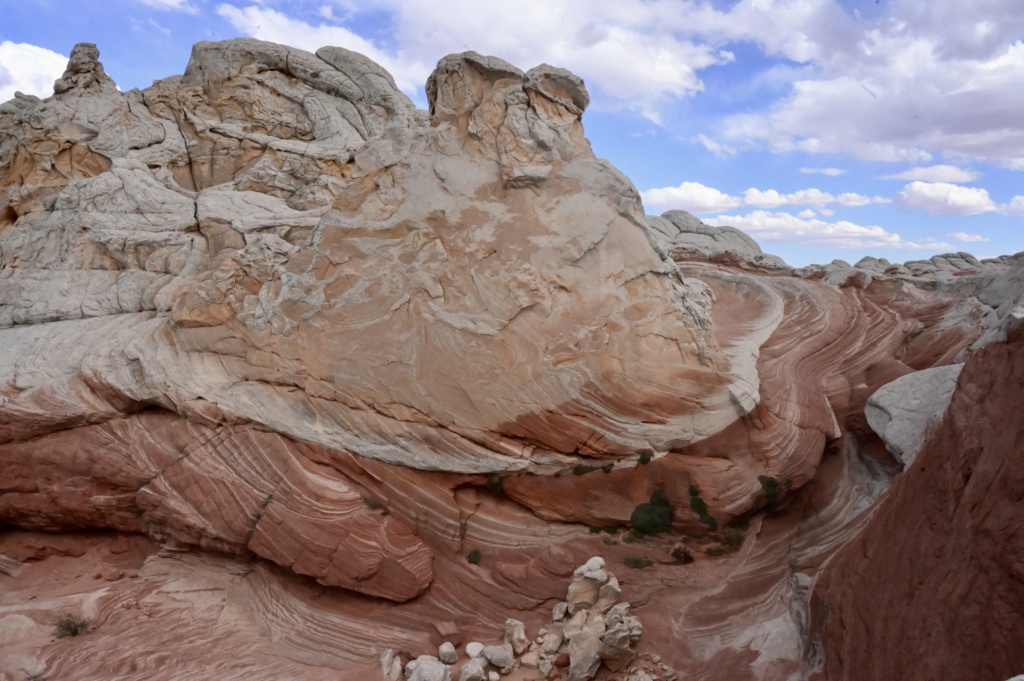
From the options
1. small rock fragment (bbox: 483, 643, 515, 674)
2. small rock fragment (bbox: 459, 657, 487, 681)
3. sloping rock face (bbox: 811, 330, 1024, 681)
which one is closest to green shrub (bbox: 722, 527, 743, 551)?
sloping rock face (bbox: 811, 330, 1024, 681)

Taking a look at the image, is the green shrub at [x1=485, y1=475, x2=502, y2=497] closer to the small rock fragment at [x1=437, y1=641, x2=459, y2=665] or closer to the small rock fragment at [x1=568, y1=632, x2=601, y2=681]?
the small rock fragment at [x1=437, y1=641, x2=459, y2=665]

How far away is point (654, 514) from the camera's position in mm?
8164

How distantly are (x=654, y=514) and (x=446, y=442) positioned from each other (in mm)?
2642

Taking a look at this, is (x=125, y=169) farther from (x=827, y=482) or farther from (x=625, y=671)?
(x=827, y=482)

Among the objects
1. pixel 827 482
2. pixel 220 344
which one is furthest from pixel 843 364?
pixel 220 344

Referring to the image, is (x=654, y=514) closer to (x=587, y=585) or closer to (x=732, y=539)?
(x=732, y=539)

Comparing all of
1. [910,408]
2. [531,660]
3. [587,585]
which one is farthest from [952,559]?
[531,660]

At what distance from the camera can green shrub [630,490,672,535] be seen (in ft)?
26.8

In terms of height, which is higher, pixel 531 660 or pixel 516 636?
pixel 516 636

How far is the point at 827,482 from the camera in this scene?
8.43 metres

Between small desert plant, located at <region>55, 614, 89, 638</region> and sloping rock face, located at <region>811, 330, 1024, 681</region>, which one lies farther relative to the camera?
small desert plant, located at <region>55, 614, 89, 638</region>

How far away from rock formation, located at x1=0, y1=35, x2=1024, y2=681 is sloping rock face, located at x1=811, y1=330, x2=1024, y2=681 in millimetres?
1313

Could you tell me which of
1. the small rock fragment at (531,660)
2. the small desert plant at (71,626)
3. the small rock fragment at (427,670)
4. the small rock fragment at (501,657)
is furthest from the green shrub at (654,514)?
the small desert plant at (71,626)

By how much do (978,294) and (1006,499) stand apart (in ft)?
22.5
